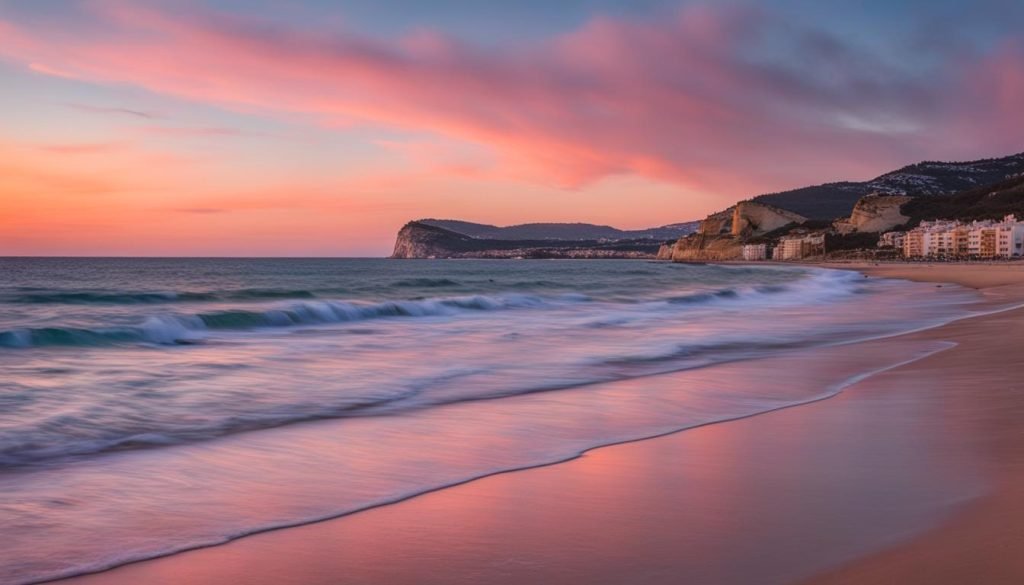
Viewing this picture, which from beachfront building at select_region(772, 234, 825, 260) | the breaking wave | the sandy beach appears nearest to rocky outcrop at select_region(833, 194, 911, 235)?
beachfront building at select_region(772, 234, 825, 260)

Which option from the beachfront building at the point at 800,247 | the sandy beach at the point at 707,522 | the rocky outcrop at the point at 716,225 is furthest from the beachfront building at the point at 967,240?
the sandy beach at the point at 707,522

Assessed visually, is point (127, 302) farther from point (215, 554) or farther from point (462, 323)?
point (215, 554)


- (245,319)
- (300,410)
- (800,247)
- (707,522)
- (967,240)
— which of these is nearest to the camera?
(707,522)

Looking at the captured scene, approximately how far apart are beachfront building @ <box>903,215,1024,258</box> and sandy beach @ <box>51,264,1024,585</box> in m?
113

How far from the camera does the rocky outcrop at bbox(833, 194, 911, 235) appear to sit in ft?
489

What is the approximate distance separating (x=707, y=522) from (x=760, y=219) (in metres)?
177

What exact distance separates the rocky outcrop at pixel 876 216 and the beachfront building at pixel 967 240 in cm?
1885

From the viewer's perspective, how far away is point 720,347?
14.3m

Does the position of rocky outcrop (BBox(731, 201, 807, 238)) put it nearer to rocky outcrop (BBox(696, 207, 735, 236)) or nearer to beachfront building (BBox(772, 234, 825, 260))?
rocky outcrop (BBox(696, 207, 735, 236))

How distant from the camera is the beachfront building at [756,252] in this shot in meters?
152

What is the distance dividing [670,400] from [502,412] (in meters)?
1.77

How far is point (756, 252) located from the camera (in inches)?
6058

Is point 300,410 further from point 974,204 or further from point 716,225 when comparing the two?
point 716,225

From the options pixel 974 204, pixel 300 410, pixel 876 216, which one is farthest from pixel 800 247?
pixel 300 410
